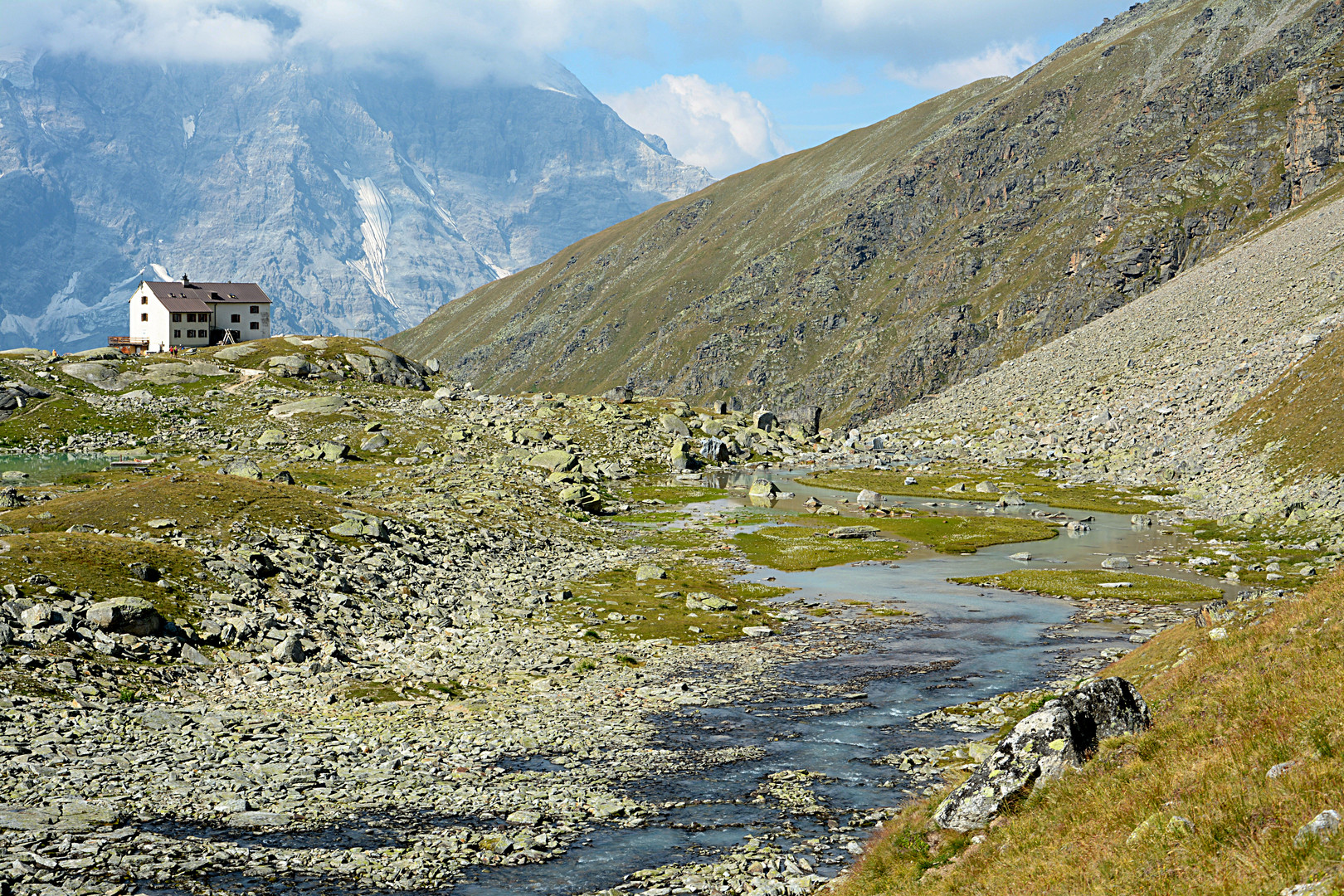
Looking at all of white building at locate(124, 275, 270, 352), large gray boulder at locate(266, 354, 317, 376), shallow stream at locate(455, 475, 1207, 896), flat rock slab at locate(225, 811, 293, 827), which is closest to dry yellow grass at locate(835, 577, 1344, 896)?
shallow stream at locate(455, 475, 1207, 896)

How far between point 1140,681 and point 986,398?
169 m

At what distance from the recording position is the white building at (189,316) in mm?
152125

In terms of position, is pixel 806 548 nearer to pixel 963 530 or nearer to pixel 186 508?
pixel 963 530

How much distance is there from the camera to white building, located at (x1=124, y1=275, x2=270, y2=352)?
152 meters

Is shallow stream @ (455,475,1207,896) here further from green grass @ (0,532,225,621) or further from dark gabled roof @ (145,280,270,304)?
dark gabled roof @ (145,280,270,304)

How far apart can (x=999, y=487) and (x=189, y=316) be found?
138 m

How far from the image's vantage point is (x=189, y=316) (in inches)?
6112

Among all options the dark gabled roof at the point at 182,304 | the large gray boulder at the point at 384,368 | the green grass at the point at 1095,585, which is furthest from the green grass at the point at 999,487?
the dark gabled roof at the point at 182,304

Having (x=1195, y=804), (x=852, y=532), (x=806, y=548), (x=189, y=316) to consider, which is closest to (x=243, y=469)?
(x=806, y=548)

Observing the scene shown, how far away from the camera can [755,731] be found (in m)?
35.5

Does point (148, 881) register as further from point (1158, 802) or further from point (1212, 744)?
point (1212, 744)

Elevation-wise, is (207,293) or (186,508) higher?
(207,293)

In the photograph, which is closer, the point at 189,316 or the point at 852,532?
the point at 852,532

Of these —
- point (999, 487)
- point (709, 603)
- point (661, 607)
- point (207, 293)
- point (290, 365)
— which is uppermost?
point (207, 293)
